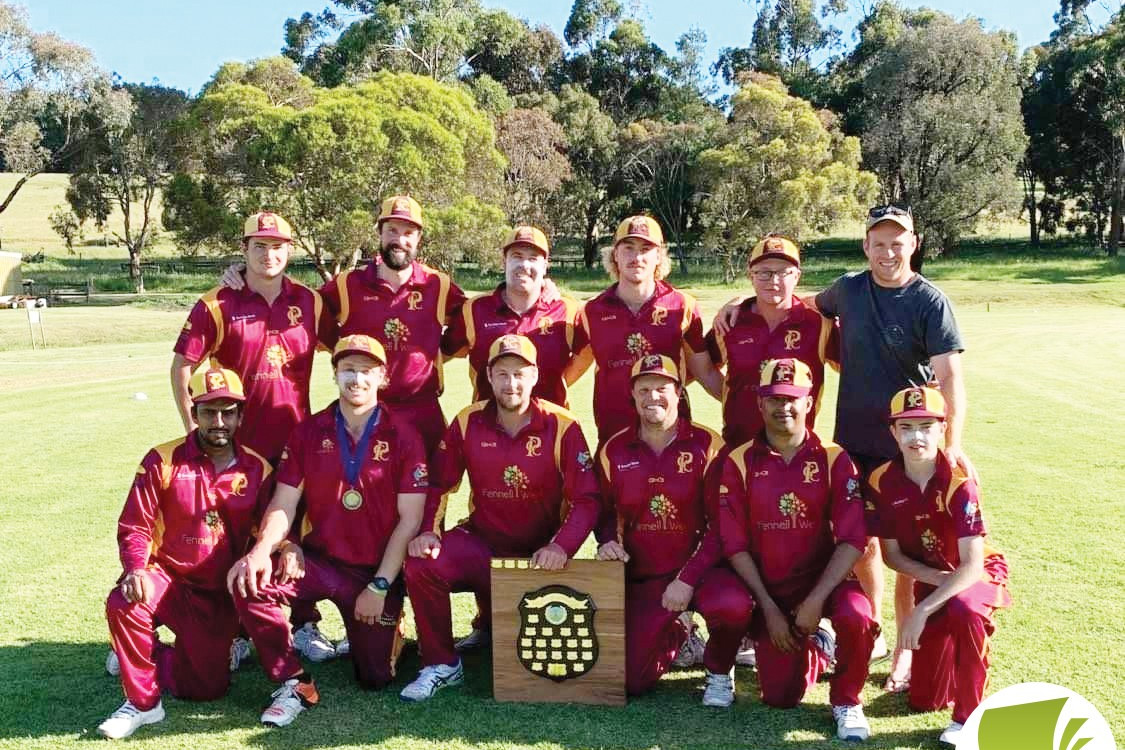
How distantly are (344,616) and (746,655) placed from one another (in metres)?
2.40

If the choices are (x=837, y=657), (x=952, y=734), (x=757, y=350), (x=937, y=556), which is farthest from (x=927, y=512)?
(x=757, y=350)

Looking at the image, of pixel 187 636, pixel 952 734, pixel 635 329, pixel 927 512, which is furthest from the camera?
pixel 635 329

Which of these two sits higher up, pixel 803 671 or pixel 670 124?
pixel 670 124

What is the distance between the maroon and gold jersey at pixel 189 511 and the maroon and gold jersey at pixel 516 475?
3.60 feet

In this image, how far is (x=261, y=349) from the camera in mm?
6152

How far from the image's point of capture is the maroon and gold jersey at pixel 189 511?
17.4 ft

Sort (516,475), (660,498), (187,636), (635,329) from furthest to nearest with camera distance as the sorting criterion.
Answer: (635,329) → (516,475) → (660,498) → (187,636)

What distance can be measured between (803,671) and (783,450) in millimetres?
1172

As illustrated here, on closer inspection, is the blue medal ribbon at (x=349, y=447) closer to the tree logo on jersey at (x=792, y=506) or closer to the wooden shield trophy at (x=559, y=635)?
the wooden shield trophy at (x=559, y=635)

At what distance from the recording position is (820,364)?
19.9 ft

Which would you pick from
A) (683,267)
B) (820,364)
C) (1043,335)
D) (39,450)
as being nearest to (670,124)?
(683,267)

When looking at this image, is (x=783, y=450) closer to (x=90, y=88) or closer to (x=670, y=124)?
(x=90, y=88)

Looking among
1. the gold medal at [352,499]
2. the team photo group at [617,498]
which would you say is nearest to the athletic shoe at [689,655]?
the team photo group at [617,498]

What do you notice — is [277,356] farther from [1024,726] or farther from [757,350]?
[1024,726]
